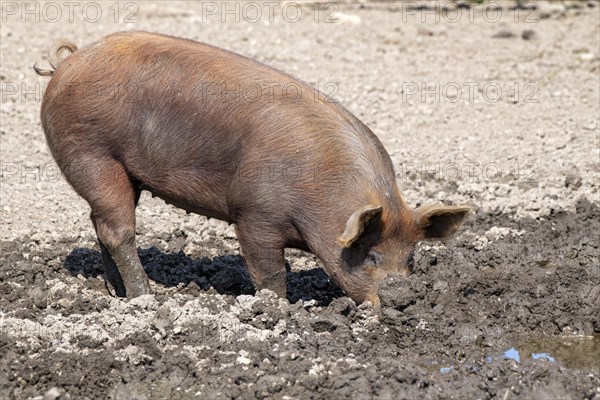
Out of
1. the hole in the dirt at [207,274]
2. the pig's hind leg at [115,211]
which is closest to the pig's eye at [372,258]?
the hole in the dirt at [207,274]

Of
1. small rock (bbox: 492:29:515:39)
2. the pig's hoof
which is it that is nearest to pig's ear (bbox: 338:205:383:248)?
the pig's hoof

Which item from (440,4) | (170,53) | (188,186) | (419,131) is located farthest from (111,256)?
(440,4)

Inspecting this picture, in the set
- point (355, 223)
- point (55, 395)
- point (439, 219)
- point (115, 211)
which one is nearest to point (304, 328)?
point (355, 223)

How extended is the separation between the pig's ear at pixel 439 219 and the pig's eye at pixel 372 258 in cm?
32

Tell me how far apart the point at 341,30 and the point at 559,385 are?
29.8ft

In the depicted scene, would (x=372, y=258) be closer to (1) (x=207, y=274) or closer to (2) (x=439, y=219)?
(2) (x=439, y=219)

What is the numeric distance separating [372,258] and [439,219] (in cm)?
49

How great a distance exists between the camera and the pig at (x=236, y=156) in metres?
6.86

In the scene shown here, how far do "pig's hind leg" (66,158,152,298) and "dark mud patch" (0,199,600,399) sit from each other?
0.80 ft

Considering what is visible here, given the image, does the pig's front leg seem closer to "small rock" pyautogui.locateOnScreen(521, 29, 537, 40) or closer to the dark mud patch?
the dark mud patch

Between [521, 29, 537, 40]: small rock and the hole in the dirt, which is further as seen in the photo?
[521, 29, 537, 40]: small rock

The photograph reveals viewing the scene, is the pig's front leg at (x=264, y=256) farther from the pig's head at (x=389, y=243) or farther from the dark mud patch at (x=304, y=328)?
the pig's head at (x=389, y=243)

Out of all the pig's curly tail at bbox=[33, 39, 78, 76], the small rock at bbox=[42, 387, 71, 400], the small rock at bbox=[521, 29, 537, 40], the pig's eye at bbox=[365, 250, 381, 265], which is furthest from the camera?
the small rock at bbox=[521, 29, 537, 40]

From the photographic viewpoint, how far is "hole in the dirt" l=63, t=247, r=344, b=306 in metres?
7.91
